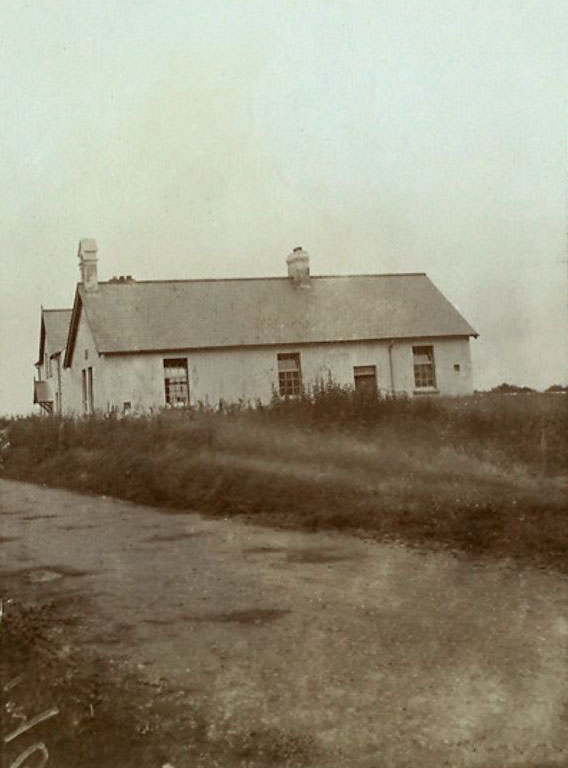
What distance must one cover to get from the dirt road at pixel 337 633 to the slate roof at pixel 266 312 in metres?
15.5

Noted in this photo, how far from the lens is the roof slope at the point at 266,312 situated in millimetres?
24578

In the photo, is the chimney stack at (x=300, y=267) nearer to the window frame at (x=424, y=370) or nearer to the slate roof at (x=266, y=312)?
the slate roof at (x=266, y=312)

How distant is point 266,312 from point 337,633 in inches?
853

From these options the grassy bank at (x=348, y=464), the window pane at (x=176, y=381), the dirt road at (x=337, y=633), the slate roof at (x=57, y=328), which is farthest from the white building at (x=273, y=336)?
the dirt road at (x=337, y=633)

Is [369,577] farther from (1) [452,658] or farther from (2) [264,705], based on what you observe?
(2) [264,705]

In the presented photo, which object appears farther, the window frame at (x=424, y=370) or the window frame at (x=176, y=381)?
the window frame at (x=424, y=370)

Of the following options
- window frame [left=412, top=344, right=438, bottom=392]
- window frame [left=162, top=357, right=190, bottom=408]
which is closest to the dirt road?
window frame [left=162, top=357, right=190, bottom=408]

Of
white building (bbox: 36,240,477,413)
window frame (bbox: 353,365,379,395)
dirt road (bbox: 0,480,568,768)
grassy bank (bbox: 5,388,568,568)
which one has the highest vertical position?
white building (bbox: 36,240,477,413)

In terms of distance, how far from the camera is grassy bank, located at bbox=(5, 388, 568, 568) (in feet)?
31.3

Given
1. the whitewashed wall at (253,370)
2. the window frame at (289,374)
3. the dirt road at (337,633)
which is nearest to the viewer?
the dirt road at (337,633)

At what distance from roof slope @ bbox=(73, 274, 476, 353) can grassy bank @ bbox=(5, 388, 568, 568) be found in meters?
7.68

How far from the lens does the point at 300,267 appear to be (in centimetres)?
2828

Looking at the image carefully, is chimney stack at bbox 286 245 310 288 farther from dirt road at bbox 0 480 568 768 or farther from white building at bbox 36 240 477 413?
dirt road at bbox 0 480 568 768

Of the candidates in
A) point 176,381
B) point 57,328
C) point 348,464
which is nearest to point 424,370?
point 176,381
